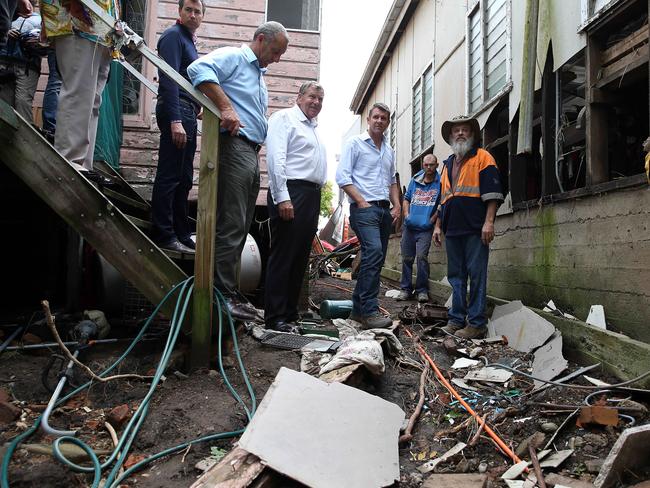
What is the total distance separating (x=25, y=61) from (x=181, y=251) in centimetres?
236

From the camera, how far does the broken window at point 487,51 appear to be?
552cm

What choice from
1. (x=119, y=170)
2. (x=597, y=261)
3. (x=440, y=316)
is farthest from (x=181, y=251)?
(x=597, y=261)

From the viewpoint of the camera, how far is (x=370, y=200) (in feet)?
13.7

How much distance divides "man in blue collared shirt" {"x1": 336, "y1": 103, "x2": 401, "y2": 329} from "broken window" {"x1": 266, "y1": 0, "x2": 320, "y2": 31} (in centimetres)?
183

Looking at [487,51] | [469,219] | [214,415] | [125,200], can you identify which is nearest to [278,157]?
[125,200]

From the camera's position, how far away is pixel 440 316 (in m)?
4.49

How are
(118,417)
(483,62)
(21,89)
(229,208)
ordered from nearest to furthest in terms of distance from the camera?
(118,417) → (229,208) → (21,89) → (483,62)

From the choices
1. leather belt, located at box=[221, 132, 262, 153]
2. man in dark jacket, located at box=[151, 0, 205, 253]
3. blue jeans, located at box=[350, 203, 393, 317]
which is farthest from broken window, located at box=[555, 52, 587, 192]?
man in dark jacket, located at box=[151, 0, 205, 253]

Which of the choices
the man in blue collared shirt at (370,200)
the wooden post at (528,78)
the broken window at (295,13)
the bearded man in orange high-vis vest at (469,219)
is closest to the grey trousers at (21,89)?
the broken window at (295,13)

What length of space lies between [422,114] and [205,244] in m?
7.45

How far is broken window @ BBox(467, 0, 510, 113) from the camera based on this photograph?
552 centimetres

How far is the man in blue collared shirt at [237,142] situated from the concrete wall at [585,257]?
2528 mm

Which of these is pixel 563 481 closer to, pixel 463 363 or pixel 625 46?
pixel 463 363

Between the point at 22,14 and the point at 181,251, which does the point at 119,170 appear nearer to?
the point at 22,14
